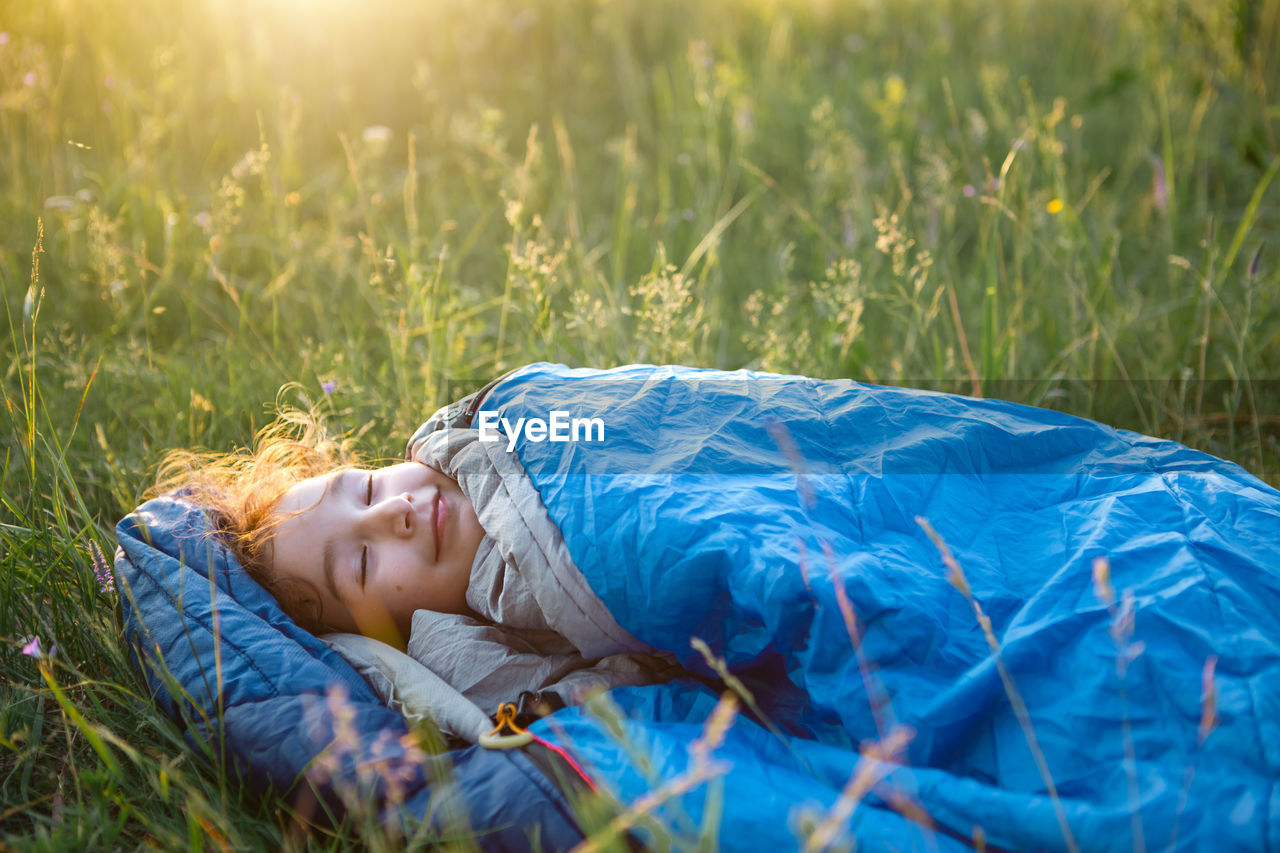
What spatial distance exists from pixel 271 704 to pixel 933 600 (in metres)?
1.05

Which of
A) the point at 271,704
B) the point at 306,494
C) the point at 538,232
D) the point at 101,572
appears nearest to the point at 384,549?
the point at 306,494

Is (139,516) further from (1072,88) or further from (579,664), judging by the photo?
(1072,88)

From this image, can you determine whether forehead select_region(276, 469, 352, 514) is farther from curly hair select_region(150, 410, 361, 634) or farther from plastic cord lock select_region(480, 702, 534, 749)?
plastic cord lock select_region(480, 702, 534, 749)

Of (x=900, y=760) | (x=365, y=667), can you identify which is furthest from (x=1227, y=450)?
(x=365, y=667)

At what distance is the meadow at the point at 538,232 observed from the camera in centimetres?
172

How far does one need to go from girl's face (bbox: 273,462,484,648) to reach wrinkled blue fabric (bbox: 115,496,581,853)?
12 cm

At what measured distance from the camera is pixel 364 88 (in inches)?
163

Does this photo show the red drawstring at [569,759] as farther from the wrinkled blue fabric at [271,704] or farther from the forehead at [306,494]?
the forehead at [306,494]

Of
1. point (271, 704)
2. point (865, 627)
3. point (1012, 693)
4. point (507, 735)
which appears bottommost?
point (507, 735)

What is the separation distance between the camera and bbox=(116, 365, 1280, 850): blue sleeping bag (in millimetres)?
1060

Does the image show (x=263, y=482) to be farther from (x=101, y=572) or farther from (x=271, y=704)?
(x=271, y=704)

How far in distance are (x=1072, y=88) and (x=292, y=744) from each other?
4260 millimetres

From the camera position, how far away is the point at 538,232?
10.6 ft

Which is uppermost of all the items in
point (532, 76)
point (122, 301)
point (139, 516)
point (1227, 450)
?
point (532, 76)
